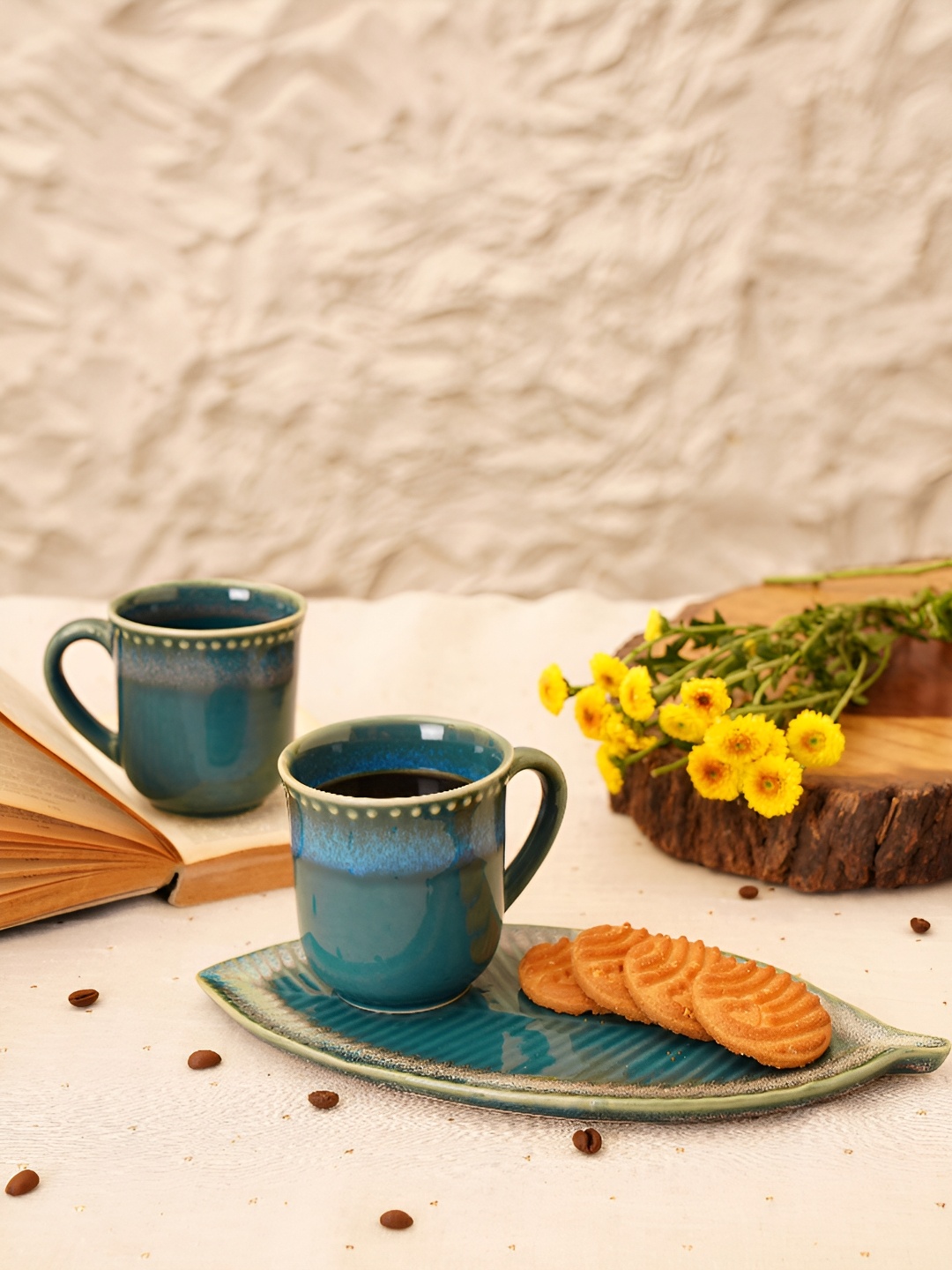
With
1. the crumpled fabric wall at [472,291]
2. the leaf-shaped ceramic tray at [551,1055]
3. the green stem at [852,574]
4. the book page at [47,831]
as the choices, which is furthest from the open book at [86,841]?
the crumpled fabric wall at [472,291]

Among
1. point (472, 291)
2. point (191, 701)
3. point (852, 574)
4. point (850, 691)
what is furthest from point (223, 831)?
point (472, 291)

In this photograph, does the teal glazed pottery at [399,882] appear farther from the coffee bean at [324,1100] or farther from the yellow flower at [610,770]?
the yellow flower at [610,770]

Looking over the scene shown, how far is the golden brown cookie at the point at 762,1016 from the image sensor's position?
56cm

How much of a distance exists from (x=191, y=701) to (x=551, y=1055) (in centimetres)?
33

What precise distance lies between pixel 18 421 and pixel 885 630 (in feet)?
3.78

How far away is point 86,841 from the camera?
749 millimetres

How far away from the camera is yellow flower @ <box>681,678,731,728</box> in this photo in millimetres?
788

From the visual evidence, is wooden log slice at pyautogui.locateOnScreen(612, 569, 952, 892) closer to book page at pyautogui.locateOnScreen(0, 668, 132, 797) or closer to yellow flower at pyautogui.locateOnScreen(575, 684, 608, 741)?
yellow flower at pyautogui.locateOnScreen(575, 684, 608, 741)

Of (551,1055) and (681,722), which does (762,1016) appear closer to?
(551,1055)

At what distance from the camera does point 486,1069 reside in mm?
566

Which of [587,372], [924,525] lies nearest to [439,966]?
[587,372]

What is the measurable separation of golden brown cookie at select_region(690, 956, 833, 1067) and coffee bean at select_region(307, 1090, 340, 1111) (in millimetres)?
168

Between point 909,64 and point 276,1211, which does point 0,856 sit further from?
point 909,64

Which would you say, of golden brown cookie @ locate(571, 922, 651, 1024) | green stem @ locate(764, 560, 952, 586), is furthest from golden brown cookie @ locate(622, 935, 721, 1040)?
green stem @ locate(764, 560, 952, 586)
